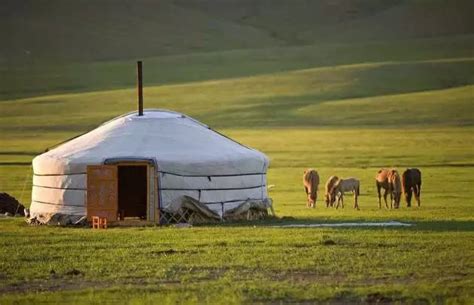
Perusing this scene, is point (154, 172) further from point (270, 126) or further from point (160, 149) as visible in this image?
point (270, 126)

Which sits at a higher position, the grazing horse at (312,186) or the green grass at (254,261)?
the grazing horse at (312,186)

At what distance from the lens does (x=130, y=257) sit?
17578 mm

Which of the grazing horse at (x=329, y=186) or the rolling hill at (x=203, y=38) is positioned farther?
the rolling hill at (x=203, y=38)

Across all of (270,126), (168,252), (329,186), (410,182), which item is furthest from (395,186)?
(270,126)

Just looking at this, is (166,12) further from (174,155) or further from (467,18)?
(174,155)

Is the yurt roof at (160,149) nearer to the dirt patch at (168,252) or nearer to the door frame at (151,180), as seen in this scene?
the door frame at (151,180)

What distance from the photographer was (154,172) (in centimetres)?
2281

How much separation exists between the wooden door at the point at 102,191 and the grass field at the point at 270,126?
0.78 metres

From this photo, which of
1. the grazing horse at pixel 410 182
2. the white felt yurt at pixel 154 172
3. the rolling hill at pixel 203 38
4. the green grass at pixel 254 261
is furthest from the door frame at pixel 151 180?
the rolling hill at pixel 203 38

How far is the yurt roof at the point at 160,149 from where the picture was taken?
22.9m

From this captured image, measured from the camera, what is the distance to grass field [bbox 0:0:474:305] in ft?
50.0

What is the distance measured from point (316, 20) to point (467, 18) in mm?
17642

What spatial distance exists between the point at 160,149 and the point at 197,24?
350ft

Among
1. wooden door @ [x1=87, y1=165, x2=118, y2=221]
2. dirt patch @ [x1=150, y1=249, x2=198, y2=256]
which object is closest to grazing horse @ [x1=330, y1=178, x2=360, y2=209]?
wooden door @ [x1=87, y1=165, x2=118, y2=221]
